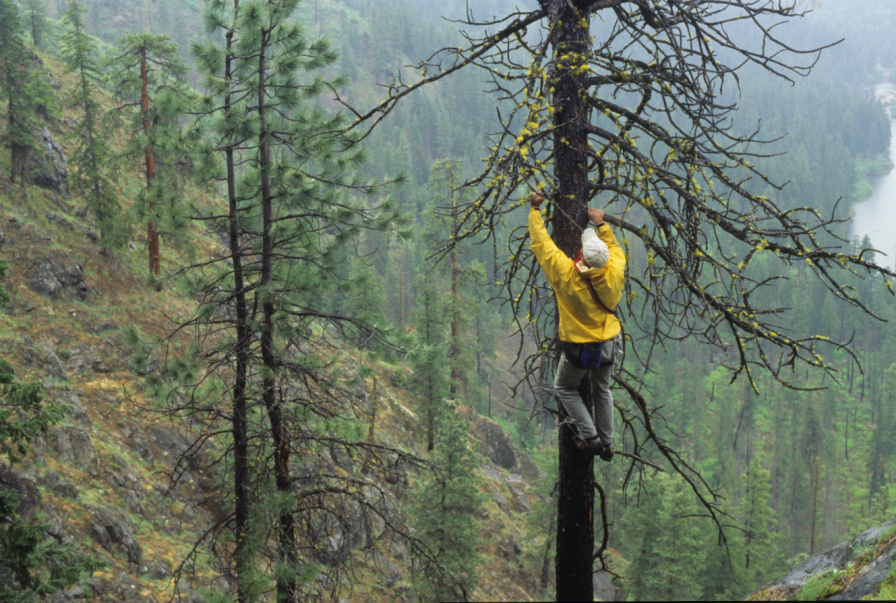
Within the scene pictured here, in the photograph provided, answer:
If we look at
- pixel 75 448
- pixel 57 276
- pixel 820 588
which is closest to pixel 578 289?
pixel 820 588

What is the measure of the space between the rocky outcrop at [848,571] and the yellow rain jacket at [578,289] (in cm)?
251

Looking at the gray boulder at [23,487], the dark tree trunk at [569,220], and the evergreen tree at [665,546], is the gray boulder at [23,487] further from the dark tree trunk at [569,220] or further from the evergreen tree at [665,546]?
the evergreen tree at [665,546]

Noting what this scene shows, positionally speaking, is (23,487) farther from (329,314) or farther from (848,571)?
(848,571)

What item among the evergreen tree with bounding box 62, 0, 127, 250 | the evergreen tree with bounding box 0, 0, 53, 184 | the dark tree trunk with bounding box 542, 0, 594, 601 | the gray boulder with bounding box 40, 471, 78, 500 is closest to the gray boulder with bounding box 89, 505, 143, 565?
the gray boulder with bounding box 40, 471, 78, 500

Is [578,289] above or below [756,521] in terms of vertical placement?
above

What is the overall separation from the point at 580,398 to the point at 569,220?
53.1 inches

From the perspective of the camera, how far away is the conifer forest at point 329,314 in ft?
14.9

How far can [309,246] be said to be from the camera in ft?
25.5

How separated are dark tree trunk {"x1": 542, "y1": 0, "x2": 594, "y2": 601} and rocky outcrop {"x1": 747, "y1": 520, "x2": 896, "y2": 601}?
Answer: 1.75 m

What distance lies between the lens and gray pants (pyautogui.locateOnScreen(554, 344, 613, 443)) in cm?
431

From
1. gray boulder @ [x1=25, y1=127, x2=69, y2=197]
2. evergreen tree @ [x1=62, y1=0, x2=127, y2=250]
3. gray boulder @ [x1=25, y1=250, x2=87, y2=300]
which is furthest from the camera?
gray boulder @ [x1=25, y1=127, x2=69, y2=197]

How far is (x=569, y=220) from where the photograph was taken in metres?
4.40

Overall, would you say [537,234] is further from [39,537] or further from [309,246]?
[39,537]

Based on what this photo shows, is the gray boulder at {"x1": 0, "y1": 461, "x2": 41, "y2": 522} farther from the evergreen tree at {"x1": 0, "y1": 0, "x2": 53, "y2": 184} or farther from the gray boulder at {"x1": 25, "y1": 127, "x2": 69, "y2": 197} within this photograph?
the gray boulder at {"x1": 25, "y1": 127, "x2": 69, "y2": 197}
